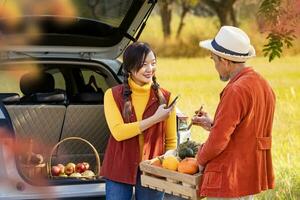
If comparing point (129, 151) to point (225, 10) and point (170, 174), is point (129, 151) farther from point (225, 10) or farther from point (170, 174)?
point (225, 10)

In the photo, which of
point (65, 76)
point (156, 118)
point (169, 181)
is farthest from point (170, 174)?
point (65, 76)

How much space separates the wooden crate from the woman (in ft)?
0.62

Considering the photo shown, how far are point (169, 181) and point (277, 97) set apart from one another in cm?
879

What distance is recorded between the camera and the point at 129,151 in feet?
14.8

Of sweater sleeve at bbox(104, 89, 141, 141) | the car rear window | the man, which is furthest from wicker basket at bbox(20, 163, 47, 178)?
the man

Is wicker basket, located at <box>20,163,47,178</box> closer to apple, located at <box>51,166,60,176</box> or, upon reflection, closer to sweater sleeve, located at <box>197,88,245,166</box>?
apple, located at <box>51,166,60,176</box>

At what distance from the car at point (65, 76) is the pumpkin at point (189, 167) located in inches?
40.8

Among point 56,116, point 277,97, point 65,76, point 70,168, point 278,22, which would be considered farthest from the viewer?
point 277,97

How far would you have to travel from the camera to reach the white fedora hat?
4023 mm

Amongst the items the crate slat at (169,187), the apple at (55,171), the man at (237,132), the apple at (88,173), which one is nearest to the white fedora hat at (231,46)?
the man at (237,132)

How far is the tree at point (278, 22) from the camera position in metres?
4.75

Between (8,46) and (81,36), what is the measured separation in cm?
53

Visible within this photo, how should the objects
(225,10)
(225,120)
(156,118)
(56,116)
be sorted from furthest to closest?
(225,10)
(56,116)
(156,118)
(225,120)

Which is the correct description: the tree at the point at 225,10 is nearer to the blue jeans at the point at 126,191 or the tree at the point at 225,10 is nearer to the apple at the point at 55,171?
the apple at the point at 55,171
